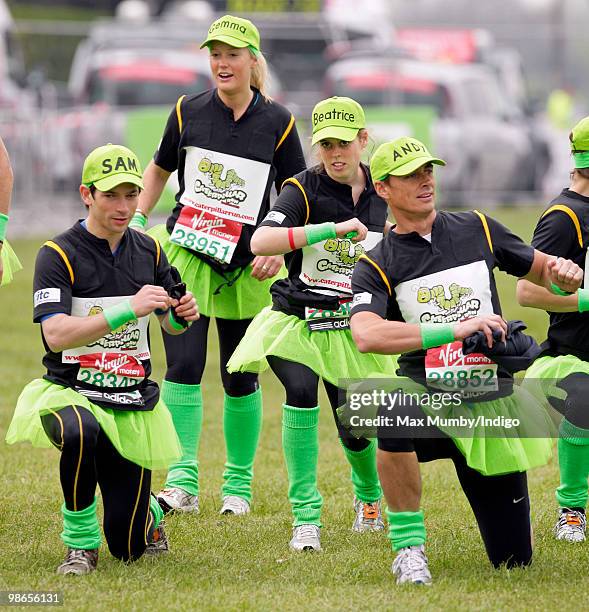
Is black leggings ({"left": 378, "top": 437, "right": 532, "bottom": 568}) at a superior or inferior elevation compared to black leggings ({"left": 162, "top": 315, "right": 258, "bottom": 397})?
inferior

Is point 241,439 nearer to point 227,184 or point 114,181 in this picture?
point 227,184

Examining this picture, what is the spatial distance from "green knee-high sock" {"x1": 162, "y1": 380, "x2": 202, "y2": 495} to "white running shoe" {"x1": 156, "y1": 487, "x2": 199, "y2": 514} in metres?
0.03

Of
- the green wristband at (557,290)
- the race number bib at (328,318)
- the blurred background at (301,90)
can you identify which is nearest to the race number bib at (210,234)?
the race number bib at (328,318)

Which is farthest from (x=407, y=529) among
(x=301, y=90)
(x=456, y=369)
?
(x=301, y=90)

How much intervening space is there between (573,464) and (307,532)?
4.33 ft

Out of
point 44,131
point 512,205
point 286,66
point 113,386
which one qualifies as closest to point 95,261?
point 113,386

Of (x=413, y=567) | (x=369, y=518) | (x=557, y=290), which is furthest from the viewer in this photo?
(x=369, y=518)

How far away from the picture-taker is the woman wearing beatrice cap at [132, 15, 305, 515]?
6676 millimetres

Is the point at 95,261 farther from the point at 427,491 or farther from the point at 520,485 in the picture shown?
the point at 427,491

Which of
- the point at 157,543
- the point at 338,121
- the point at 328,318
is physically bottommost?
the point at 157,543

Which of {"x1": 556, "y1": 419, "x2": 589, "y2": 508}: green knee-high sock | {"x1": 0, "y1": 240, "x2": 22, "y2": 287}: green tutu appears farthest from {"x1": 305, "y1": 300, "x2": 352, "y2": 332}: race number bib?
{"x1": 0, "y1": 240, "x2": 22, "y2": 287}: green tutu

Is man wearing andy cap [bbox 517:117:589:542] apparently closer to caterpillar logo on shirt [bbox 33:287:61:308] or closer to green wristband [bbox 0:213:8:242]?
caterpillar logo on shirt [bbox 33:287:61:308]

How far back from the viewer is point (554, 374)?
601 centimetres

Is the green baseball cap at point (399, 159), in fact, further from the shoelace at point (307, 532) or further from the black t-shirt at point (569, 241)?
the shoelace at point (307, 532)
